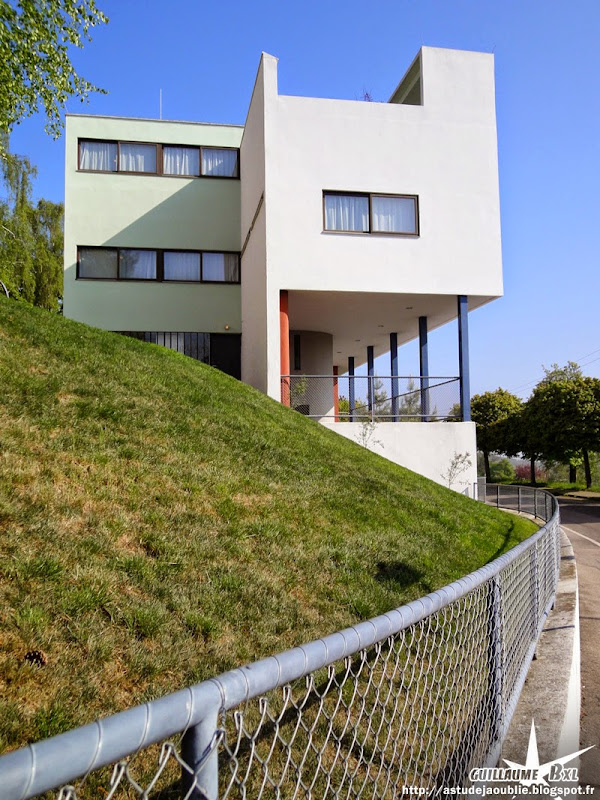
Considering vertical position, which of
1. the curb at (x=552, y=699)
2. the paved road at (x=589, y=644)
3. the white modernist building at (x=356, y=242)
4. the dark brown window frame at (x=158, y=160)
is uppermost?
the dark brown window frame at (x=158, y=160)

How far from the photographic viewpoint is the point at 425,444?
15.6 m

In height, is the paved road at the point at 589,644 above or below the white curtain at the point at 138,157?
below

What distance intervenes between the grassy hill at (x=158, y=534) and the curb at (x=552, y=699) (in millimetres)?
1046

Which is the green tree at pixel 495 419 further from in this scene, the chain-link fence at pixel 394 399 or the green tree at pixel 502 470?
the chain-link fence at pixel 394 399

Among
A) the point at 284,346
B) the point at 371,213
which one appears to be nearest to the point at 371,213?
the point at 371,213

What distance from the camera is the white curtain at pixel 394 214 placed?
16031 mm

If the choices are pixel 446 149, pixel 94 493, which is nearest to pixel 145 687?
pixel 94 493

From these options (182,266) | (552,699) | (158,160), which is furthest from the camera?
(158,160)

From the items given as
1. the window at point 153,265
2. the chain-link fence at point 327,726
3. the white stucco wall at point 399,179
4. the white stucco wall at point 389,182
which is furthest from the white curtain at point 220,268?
the chain-link fence at point 327,726

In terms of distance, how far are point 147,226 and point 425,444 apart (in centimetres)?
1105

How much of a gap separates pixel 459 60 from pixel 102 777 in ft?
58.6

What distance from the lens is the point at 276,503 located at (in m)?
6.16

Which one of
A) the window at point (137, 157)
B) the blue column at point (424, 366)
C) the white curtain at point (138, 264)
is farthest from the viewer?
the window at point (137, 157)

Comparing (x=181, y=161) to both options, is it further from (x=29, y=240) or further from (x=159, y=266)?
(x=29, y=240)
